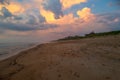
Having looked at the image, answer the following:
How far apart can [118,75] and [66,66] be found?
338cm

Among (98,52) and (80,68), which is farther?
(98,52)

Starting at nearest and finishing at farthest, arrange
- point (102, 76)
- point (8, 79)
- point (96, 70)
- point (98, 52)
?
1. point (102, 76)
2. point (96, 70)
3. point (8, 79)
4. point (98, 52)

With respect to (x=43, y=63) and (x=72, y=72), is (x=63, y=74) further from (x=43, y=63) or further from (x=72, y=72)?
(x=43, y=63)

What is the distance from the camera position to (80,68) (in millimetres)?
11859

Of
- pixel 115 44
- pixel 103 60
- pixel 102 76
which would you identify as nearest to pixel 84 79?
pixel 102 76

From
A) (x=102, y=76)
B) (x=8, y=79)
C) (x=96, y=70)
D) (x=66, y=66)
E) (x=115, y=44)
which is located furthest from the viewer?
(x=115, y=44)

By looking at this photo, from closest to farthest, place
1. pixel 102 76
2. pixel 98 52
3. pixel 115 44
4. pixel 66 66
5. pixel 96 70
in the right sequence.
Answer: pixel 102 76
pixel 96 70
pixel 66 66
pixel 98 52
pixel 115 44

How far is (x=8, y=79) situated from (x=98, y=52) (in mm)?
6967

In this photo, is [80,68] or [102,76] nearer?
[102,76]

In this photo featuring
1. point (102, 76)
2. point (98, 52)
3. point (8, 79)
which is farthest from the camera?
point (98, 52)

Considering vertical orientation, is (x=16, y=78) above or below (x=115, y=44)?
below

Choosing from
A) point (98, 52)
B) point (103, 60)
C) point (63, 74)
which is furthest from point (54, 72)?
point (98, 52)

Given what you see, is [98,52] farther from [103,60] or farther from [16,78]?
[16,78]

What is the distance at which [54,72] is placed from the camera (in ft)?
39.1
